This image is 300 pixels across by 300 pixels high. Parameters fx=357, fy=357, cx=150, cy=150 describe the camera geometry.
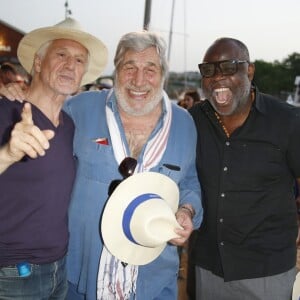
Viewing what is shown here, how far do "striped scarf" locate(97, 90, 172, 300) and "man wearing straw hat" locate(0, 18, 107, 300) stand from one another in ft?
0.83

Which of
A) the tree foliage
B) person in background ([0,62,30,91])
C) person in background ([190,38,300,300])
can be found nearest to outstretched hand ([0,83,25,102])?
person in background ([190,38,300,300])

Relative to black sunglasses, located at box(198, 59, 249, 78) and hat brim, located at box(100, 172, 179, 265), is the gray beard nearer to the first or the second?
black sunglasses, located at box(198, 59, 249, 78)

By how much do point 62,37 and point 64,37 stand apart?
0.02 m

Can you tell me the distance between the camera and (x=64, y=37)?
240cm

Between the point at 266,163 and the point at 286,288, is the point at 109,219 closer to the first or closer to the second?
the point at 266,163

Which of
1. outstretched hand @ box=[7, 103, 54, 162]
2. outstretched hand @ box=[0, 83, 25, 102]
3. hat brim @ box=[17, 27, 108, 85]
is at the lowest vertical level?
outstretched hand @ box=[7, 103, 54, 162]

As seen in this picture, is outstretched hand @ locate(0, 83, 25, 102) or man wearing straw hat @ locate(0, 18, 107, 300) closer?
man wearing straw hat @ locate(0, 18, 107, 300)

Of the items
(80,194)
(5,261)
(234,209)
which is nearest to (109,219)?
(80,194)

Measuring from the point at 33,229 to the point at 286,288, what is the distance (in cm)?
184

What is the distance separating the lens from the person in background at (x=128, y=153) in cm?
231

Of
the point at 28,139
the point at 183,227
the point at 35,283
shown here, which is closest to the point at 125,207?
the point at 183,227

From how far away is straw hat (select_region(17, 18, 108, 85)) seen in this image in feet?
7.66

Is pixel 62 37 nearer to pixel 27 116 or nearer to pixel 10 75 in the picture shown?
pixel 27 116

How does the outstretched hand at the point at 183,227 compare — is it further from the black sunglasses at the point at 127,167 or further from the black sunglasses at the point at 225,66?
the black sunglasses at the point at 225,66
